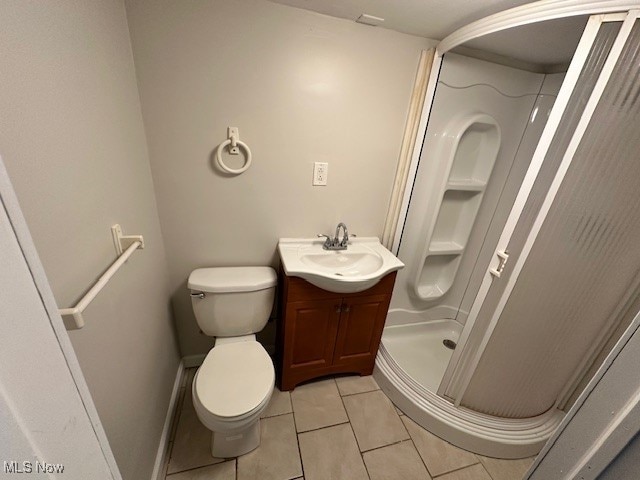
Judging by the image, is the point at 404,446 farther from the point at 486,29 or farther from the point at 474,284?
the point at 486,29

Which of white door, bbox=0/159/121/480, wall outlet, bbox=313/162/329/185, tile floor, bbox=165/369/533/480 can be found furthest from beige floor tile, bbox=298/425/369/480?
wall outlet, bbox=313/162/329/185

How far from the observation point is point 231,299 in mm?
1396

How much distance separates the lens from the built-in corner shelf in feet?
5.32

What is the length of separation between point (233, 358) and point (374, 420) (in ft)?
3.01

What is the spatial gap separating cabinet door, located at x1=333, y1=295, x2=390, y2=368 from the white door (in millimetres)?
1211

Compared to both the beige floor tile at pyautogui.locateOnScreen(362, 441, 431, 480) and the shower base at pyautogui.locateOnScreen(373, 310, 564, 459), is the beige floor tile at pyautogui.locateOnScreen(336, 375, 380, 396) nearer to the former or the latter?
the shower base at pyautogui.locateOnScreen(373, 310, 564, 459)

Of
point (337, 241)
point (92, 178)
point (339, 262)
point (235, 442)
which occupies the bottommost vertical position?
point (235, 442)

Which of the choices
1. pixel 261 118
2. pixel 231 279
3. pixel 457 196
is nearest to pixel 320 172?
pixel 261 118

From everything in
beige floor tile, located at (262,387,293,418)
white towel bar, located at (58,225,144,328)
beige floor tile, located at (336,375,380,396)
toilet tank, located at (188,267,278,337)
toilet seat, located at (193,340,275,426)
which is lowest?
beige floor tile, located at (262,387,293,418)

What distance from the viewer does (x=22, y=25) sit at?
0.56 meters

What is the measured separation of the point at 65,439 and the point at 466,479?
5.57ft

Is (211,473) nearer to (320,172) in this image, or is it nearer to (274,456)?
(274,456)

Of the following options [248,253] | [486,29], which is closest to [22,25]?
[248,253]

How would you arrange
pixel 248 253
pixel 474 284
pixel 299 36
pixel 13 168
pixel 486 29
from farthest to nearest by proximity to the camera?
pixel 474 284
pixel 248 253
pixel 299 36
pixel 486 29
pixel 13 168
